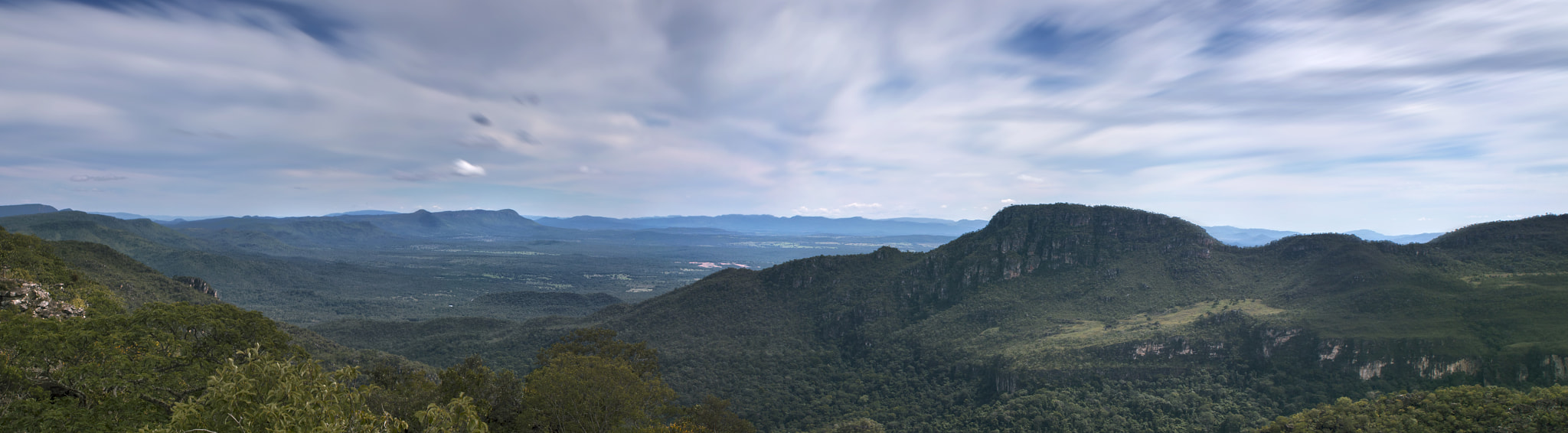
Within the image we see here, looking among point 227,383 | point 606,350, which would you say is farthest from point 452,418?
point 606,350

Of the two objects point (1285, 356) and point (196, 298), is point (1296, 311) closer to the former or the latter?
point (1285, 356)

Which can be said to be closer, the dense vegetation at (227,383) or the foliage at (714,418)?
the dense vegetation at (227,383)

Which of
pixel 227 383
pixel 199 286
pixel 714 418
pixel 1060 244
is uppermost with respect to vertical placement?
pixel 1060 244

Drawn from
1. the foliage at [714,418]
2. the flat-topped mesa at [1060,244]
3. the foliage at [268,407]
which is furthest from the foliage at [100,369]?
the flat-topped mesa at [1060,244]

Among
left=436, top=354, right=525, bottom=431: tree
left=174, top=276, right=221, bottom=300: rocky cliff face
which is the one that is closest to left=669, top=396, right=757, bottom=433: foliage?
left=436, top=354, right=525, bottom=431: tree

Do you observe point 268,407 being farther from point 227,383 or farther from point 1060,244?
point 1060,244

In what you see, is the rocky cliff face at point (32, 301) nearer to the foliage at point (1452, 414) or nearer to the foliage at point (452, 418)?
the foliage at point (452, 418)
